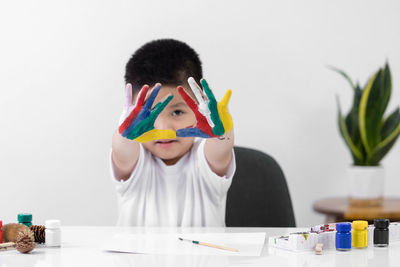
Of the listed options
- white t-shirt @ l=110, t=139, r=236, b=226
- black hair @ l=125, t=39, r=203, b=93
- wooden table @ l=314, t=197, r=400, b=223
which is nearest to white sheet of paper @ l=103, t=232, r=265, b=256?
white t-shirt @ l=110, t=139, r=236, b=226

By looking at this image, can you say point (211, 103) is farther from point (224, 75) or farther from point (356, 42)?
point (356, 42)

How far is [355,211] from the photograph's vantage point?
5.43 ft

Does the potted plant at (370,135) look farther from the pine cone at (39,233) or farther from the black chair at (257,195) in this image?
the pine cone at (39,233)

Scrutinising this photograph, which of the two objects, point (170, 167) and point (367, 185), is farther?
point (367, 185)

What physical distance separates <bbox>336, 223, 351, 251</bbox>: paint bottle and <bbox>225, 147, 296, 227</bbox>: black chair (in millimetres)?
528

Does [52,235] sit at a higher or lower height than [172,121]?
lower

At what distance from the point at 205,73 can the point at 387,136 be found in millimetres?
656

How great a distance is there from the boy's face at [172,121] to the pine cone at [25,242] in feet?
1.39

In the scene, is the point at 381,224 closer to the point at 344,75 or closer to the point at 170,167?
the point at 170,167

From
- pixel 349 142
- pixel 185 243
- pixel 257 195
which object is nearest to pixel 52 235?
pixel 185 243

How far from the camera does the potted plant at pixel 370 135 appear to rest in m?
1.75

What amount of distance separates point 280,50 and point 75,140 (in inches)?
32.1

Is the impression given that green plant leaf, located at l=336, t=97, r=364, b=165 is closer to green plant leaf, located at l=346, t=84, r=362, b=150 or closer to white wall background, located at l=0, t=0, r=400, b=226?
green plant leaf, located at l=346, t=84, r=362, b=150

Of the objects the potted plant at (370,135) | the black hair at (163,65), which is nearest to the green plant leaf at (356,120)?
the potted plant at (370,135)
